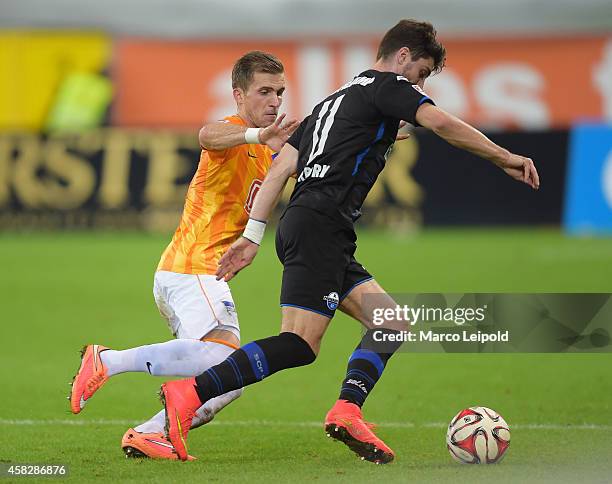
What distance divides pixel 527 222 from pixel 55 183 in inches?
351

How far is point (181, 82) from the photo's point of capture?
26.8 metres

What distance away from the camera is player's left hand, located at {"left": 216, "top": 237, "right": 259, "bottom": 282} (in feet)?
19.6

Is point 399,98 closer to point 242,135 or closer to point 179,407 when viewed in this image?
point 242,135

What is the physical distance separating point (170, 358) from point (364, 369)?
1.02m

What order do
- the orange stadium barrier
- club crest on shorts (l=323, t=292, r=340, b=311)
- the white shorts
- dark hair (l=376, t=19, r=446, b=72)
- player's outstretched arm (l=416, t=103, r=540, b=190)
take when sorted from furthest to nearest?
the orange stadium barrier
the white shorts
dark hair (l=376, t=19, r=446, b=72)
club crest on shorts (l=323, t=292, r=340, b=311)
player's outstretched arm (l=416, t=103, r=540, b=190)

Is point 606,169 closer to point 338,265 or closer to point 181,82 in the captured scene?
point 181,82

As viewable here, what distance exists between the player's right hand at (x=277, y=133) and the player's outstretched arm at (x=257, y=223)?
119mm

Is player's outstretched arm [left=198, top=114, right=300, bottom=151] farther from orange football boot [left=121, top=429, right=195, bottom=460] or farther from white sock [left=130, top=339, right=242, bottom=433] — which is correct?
orange football boot [left=121, top=429, right=195, bottom=460]

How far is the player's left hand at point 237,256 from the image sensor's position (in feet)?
19.6

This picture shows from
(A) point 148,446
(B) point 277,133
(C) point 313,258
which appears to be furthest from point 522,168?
(A) point 148,446

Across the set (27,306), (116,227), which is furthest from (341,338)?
(116,227)

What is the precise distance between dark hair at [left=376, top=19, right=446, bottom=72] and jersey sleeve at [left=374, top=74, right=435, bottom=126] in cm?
21

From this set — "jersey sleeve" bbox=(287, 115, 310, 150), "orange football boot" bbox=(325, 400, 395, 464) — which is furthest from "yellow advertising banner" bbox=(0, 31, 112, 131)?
"orange football boot" bbox=(325, 400, 395, 464)

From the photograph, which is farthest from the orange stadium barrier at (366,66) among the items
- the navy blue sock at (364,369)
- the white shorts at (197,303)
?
the navy blue sock at (364,369)
